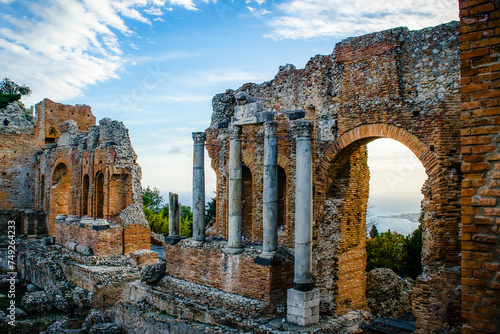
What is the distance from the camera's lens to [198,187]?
12.6 metres

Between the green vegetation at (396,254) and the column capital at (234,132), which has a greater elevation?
the column capital at (234,132)

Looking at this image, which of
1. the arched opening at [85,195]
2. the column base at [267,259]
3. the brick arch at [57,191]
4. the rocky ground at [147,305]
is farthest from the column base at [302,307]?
the brick arch at [57,191]

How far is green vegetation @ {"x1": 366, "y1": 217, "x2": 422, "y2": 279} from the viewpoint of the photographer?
17.4m

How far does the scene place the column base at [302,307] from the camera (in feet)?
29.4

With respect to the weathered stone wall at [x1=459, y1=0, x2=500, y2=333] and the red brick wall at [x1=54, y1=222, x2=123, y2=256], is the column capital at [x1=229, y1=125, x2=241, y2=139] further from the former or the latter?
the weathered stone wall at [x1=459, y1=0, x2=500, y2=333]

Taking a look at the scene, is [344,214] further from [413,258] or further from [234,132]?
[413,258]

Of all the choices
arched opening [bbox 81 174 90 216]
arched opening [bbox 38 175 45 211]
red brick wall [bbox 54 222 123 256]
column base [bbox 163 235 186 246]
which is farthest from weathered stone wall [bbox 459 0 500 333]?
arched opening [bbox 38 175 45 211]

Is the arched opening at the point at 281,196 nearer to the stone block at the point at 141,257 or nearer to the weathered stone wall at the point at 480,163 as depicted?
the stone block at the point at 141,257

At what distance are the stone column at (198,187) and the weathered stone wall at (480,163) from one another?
9.36m

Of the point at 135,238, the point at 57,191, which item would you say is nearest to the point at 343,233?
the point at 135,238

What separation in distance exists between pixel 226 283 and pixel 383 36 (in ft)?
23.3

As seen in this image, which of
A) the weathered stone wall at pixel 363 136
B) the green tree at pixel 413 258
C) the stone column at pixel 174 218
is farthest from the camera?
the green tree at pixel 413 258

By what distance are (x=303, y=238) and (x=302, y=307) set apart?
1474mm

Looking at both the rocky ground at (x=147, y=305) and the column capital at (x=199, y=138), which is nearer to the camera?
the rocky ground at (x=147, y=305)
